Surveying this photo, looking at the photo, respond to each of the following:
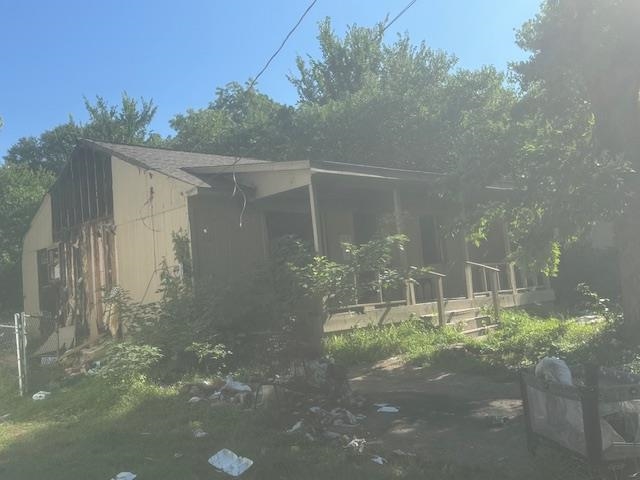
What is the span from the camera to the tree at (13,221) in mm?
21438

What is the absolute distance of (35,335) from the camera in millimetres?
16844

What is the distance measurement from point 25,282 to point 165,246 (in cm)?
805

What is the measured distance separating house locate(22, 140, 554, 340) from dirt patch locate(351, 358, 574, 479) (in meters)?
2.27

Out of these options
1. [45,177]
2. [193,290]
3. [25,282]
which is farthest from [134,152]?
[45,177]

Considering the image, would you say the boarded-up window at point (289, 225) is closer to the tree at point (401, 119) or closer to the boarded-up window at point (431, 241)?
the boarded-up window at point (431, 241)

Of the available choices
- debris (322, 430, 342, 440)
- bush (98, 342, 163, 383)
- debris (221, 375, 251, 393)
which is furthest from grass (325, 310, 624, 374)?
debris (322, 430, 342, 440)

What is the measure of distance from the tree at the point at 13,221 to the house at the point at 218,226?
397 centimetres

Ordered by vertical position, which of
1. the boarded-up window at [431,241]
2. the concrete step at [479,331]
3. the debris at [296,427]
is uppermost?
the boarded-up window at [431,241]

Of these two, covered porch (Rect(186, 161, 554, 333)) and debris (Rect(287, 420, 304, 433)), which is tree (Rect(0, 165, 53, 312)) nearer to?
covered porch (Rect(186, 161, 554, 333))

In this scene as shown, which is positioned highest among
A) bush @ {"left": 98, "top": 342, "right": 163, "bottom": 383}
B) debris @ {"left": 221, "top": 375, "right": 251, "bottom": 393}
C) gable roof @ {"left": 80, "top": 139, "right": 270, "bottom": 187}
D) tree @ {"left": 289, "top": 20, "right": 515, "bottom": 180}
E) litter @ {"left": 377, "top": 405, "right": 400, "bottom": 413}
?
tree @ {"left": 289, "top": 20, "right": 515, "bottom": 180}

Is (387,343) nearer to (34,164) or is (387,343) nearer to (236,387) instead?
(236,387)

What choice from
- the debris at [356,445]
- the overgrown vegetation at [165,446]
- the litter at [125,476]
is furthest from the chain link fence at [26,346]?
the debris at [356,445]

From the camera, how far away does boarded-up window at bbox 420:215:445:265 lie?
635 inches

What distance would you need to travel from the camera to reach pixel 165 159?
14.3 meters
